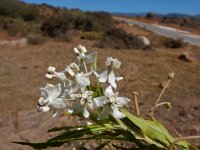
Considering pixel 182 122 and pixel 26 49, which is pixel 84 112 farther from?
Answer: pixel 26 49

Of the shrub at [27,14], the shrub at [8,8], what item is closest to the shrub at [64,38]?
the shrub at [8,8]

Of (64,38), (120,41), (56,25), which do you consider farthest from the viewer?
(56,25)

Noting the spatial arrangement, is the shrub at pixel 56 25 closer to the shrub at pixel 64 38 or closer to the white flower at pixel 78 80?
the shrub at pixel 64 38

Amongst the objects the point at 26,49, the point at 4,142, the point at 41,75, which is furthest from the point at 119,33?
the point at 4,142

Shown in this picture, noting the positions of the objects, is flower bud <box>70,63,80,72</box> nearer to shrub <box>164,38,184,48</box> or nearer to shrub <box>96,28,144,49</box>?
shrub <box>96,28,144,49</box>

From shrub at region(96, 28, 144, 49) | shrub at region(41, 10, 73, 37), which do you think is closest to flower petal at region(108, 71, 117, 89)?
shrub at region(96, 28, 144, 49)

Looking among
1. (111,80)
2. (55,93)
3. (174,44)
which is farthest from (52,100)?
(174,44)

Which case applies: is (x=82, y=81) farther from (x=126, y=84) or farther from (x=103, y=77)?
(x=126, y=84)
